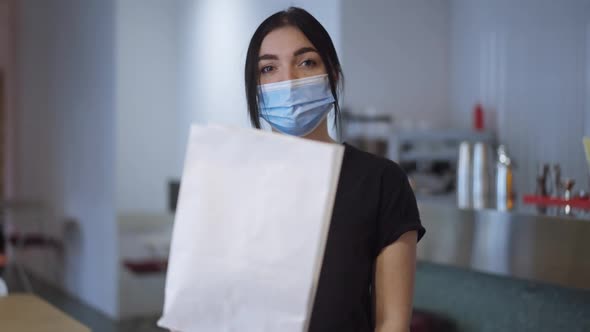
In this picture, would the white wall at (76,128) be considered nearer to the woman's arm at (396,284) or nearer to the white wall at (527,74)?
the white wall at (527,74)

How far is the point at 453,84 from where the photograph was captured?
14.3ft

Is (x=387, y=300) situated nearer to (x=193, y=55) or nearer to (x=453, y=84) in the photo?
(x=453, y=84)

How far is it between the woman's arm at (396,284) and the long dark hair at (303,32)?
0.29 metres

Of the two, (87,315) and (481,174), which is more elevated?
(481,174)

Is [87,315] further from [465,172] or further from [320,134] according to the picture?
[320,134]

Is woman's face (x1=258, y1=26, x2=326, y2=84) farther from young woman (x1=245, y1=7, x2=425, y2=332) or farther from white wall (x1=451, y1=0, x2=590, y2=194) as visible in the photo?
white wall (x1=451, y1=0, x2=590, y2=194)

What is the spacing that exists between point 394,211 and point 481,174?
1827 millimetres

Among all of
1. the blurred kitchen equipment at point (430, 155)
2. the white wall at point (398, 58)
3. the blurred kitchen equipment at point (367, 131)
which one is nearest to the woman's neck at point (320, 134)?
the blurred kitchen equipment at point (430, 155)

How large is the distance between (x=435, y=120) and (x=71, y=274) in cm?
316

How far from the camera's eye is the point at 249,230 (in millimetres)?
917

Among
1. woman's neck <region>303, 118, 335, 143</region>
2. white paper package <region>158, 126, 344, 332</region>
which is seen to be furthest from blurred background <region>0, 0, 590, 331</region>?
white paper package <region>158, 126, 344, 332</region>

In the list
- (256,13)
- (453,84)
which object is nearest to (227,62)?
(256,13)

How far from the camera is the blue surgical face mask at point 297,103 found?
114 cm

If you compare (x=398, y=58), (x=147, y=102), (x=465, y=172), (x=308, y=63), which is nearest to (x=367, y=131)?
(x=398, y=58)
